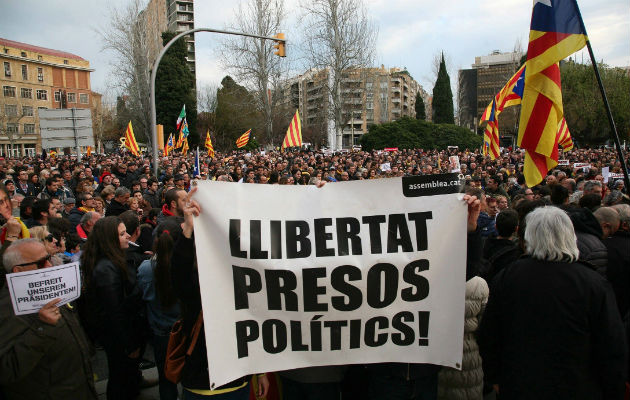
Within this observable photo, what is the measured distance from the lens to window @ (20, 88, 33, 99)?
6925cm

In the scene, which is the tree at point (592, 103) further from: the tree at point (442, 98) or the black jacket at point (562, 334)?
the black jacket at point (562, 334)

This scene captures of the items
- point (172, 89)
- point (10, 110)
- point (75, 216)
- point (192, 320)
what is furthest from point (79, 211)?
point (10, 110)

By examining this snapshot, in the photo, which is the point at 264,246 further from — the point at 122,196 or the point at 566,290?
the point at 122,196

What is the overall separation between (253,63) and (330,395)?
38515 millimetres

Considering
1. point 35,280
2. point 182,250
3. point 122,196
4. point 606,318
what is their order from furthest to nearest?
point 122,196 < point 182,250 < point 35,280 < point 606,318

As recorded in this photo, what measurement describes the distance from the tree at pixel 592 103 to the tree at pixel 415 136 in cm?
1035

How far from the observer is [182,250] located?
2.67 meters

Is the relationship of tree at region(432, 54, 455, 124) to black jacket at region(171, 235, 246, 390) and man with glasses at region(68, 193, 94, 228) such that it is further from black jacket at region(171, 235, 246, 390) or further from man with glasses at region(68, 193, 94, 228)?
black jacket at region(171, 235, 246, 390)

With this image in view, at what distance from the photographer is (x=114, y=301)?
136 inches

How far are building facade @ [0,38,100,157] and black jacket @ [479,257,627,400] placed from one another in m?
68.4

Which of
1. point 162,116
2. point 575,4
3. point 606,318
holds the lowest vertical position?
point 606,318

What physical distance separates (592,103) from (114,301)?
162 feet

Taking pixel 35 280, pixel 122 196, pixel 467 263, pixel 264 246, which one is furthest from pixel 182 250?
pixel 122 196

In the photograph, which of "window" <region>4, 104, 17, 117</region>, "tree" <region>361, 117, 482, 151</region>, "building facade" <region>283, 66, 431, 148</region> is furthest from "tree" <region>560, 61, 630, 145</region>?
"window" <region>4, 104, 17, 117</region>
